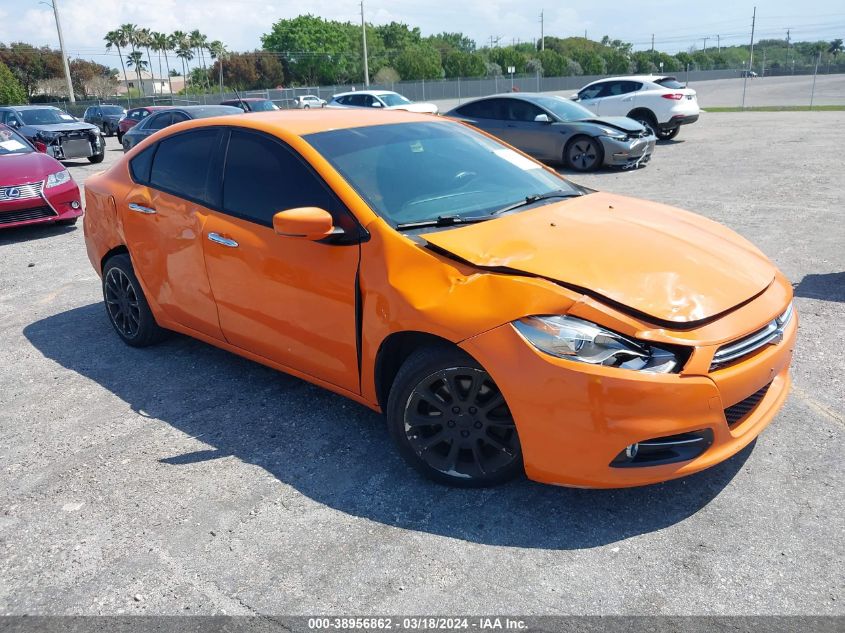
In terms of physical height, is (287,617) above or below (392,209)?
below

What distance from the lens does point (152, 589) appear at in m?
2.77

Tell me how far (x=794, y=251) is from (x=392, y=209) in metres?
5.25

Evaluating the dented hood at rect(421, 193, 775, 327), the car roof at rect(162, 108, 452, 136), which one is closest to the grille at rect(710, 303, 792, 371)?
the dented hood at rect(421, 193, 775, 327)

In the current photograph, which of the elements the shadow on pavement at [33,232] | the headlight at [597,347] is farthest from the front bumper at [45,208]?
the headlight at [597,347]

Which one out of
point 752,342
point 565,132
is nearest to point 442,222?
point 752,342

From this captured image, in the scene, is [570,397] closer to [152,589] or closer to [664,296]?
[664,296]

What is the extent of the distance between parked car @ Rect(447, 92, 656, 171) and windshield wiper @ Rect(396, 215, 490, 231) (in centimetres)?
1042

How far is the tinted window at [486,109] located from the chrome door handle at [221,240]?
36.4ft

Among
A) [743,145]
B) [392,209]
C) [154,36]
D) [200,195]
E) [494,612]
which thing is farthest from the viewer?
[154,36]

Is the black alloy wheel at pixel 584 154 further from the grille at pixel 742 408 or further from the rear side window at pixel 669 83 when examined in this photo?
the grille at pixel 742 408

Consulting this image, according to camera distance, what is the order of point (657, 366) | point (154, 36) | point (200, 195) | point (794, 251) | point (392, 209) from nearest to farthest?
point (657, 366)
point (392, 209)
point (200, 195)
point (794, 251)
point (154, 36)

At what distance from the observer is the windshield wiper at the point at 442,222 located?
3441 millimetres

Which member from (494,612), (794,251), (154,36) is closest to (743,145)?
(794,251)

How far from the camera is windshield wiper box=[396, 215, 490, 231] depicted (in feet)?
11.3
